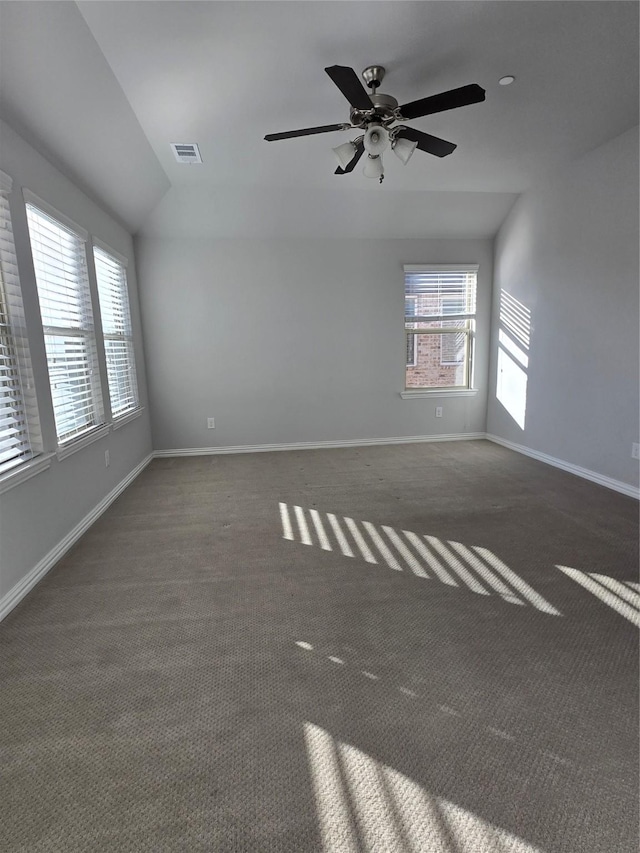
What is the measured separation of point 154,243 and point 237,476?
2.81m

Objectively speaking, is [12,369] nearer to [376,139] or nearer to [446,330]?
[376,139]

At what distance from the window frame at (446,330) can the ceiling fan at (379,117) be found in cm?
260

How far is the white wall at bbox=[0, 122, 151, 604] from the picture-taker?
2.17m

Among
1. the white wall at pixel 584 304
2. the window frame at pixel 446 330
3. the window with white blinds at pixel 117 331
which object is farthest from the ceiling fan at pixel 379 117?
the window frame at pixel 446 330

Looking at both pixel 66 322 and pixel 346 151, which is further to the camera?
pixel 66 322

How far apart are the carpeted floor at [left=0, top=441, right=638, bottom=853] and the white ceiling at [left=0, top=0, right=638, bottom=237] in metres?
2.73

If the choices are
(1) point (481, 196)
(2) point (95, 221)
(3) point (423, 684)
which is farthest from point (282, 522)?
(1) point (481, 196)

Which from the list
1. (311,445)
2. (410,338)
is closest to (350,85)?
(410,338)

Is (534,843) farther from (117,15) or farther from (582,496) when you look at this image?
(117,15)

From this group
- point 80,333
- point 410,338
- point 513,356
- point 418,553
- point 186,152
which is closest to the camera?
point 418,553

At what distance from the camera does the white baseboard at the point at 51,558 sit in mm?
2062

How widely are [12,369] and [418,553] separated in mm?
2594

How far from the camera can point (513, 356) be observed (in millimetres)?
4852

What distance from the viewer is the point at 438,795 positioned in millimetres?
1167
